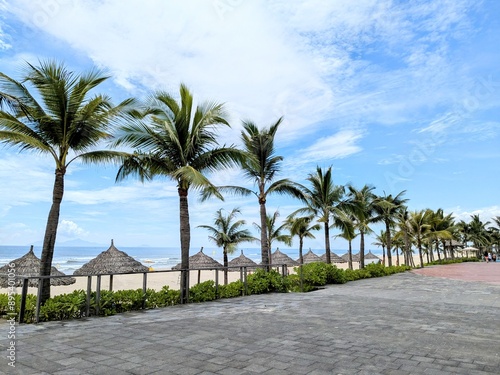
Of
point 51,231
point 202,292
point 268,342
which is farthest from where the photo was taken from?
point 202,292

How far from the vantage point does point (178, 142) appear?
37.3 ft

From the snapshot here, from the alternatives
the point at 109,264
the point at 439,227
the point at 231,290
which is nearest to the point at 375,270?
the point at 231,290

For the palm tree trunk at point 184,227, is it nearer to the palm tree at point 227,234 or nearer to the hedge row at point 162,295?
the hedge row at point 162,295

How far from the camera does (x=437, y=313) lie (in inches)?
345

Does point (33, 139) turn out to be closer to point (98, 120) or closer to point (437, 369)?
point (98, 120)

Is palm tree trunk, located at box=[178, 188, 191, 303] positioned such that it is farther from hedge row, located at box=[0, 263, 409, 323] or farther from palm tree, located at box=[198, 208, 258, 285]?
palm tree, located at box=[198, 208, 258, 285]

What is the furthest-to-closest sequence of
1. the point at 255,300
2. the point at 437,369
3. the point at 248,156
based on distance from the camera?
the point at 248,156, the point at 255,300, the point at 437,369

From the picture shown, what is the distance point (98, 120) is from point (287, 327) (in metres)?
6.93

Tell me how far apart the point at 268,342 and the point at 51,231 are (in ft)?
19.8

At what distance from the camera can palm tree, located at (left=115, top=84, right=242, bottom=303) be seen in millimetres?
11430

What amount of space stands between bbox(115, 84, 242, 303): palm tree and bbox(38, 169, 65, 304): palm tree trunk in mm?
2691

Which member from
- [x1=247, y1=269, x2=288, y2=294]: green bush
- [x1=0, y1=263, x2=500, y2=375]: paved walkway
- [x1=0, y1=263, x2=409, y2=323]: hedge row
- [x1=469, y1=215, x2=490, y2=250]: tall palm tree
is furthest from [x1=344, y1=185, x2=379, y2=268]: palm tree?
[x1=469, y1=215, x2=490, y2=250]: tall palm tree

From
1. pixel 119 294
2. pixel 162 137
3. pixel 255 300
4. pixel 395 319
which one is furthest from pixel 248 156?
pixel 395 319

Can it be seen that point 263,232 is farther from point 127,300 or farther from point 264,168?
point 127,300
